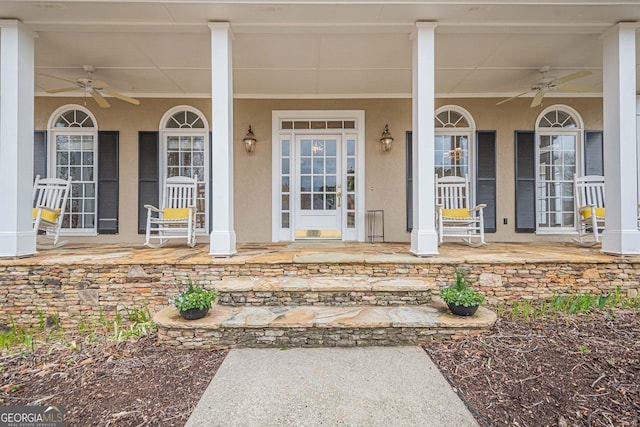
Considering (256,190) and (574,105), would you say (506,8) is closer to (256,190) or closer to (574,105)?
(574,105)

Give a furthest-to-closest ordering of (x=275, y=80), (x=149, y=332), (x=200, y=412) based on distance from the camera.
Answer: (x=275, y=80) < (x=149, y=332) < (x=200, y=412)

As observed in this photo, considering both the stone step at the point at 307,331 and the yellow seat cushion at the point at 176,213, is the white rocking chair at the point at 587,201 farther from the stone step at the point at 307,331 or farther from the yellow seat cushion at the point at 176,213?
the yellow seat cushion at the point at 176,213

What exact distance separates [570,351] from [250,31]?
4.06 metres

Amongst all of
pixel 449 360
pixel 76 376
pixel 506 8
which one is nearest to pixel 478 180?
pixel 506 8

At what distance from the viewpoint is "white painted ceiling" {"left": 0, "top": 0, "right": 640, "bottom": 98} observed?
10.6ft

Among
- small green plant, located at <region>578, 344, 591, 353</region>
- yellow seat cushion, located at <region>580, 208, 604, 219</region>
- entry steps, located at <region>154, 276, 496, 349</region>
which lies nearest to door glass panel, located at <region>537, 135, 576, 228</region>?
yellow seat cushion, located at <region>580, 208, 604, 219</region>

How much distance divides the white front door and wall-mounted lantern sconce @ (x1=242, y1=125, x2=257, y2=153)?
0.71 m

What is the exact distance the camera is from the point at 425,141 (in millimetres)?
3457

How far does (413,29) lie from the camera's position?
3.50m

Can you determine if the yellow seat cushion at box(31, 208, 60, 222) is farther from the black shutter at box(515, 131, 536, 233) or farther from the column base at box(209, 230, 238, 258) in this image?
the black shutter at box(515, 131, 536, 233)

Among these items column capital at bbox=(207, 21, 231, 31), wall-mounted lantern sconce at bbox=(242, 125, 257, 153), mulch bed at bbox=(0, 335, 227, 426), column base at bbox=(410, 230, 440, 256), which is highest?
column capital at bbox=(207, 21, 231, 31)

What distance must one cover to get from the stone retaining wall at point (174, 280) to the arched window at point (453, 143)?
103 inches

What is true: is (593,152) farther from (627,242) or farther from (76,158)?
(76,158)

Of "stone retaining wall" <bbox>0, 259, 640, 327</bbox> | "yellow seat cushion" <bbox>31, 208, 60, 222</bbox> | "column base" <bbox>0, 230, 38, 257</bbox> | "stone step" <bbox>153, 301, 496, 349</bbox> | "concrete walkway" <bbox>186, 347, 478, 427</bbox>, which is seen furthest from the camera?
"yellow seat cushion" <bbox>31, 208, 60, 222</bbox>
